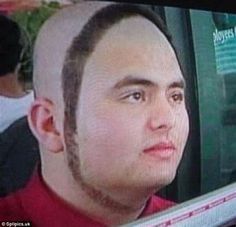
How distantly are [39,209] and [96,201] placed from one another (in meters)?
0.18

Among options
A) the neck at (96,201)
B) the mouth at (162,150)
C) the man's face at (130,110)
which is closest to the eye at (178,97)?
the man's face at (130,110)

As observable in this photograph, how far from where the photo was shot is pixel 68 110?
172cm

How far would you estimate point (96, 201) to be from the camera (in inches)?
71.7

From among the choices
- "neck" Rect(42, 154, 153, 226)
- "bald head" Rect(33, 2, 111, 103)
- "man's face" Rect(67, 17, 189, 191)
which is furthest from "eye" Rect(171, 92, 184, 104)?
"bald head" Rect(33, 2, 111, 103)

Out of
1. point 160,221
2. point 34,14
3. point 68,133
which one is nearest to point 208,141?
point 160,221

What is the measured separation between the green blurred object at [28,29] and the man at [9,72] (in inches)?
0.5

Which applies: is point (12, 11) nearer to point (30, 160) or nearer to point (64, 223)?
point (30, 160)

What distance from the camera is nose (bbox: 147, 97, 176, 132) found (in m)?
1.90

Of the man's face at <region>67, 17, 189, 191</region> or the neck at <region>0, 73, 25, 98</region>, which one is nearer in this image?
the neck at <region>0, 73, 25, 98</region>

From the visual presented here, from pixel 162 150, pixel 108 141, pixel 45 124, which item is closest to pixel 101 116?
pixel 108 141

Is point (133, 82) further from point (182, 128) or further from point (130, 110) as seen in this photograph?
point (182, 128)

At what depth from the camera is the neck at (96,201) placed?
1.73 metres

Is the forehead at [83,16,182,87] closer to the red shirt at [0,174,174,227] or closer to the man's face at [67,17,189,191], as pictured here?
the man's face at [67,17,189,191]

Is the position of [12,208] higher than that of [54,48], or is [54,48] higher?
[54,48]
